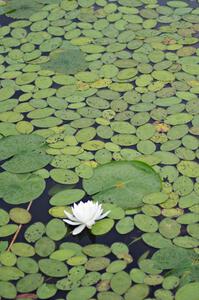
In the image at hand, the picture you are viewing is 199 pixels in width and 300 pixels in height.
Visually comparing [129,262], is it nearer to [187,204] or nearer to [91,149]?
[187,204]

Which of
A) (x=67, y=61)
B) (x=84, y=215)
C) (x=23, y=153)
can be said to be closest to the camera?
(x=84, y=215)

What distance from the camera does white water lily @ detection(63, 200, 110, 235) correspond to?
2150 millimetres

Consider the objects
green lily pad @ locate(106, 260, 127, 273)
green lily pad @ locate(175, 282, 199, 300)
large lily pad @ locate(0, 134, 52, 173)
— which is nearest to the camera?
green lily pad @ locate(175, 282, 199, 300)

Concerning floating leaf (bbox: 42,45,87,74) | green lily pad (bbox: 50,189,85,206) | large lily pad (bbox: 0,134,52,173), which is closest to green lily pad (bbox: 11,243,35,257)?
green lily pad (bbox: 50,189,85,206)

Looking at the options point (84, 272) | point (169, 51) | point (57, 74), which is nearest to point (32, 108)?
point (57, 74)

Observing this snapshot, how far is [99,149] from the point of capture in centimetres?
248

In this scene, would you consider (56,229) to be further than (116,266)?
Yes

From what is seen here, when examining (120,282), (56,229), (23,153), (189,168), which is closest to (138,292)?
(120,282)

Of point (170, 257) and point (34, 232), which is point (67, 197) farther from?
point (170, 257)

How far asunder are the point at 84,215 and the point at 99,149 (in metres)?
0.40

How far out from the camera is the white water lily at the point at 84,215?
7.06 ft

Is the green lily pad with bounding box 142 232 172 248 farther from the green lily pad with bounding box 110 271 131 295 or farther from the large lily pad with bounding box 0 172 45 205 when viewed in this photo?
the large lily pad with bounding box 0 172 45 205

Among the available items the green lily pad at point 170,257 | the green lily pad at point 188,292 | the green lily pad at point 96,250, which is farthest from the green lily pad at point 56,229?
the green lily pad at point 188,292

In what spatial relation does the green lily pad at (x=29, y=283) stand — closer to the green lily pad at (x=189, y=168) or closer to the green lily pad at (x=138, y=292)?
the green lily pad at (x=138, y=292)
